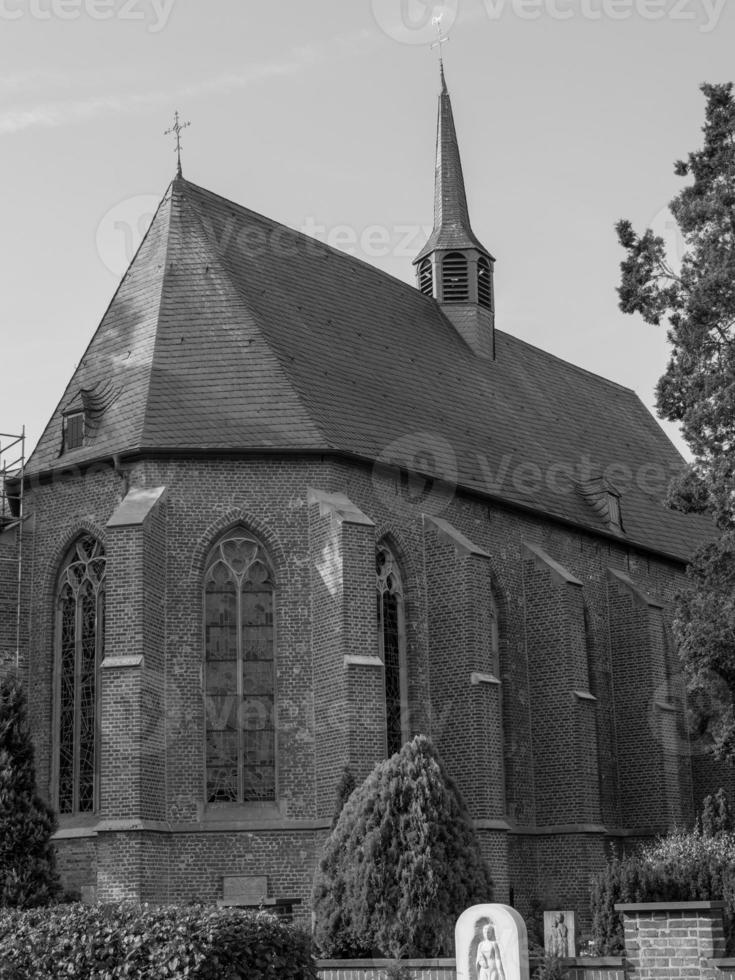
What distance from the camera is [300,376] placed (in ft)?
79.0

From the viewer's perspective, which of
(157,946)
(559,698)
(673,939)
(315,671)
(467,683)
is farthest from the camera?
(559,698)

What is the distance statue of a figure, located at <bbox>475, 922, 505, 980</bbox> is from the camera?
38.0 ft

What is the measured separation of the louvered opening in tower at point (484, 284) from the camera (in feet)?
106

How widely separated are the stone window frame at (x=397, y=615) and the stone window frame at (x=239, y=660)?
1.96m

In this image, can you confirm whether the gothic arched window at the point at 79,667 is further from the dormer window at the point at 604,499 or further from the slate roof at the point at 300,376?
the dormer window at the point at 604,499

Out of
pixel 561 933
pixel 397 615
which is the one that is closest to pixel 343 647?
pixel 397 615

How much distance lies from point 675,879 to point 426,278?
71.9 ft

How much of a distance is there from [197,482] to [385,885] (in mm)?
8074

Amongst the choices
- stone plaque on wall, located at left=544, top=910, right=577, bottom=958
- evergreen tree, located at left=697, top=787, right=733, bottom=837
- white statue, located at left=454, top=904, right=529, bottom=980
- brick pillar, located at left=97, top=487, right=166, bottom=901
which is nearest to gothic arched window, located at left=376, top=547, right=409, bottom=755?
brick pillar, located at left=97, top=487, right=166, bottom=901

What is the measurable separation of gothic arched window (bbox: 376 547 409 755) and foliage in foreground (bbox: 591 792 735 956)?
4462mm

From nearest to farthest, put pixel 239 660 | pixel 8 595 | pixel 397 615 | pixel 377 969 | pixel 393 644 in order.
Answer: pixel 377 969
pixel 239 660
pixel 8 595
pixel 393 644
pixel 397 615

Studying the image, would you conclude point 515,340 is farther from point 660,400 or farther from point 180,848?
point 180,848

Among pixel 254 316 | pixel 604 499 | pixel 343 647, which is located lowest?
pixel 343 647

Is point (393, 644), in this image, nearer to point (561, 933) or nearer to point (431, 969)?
point (561, 933)
